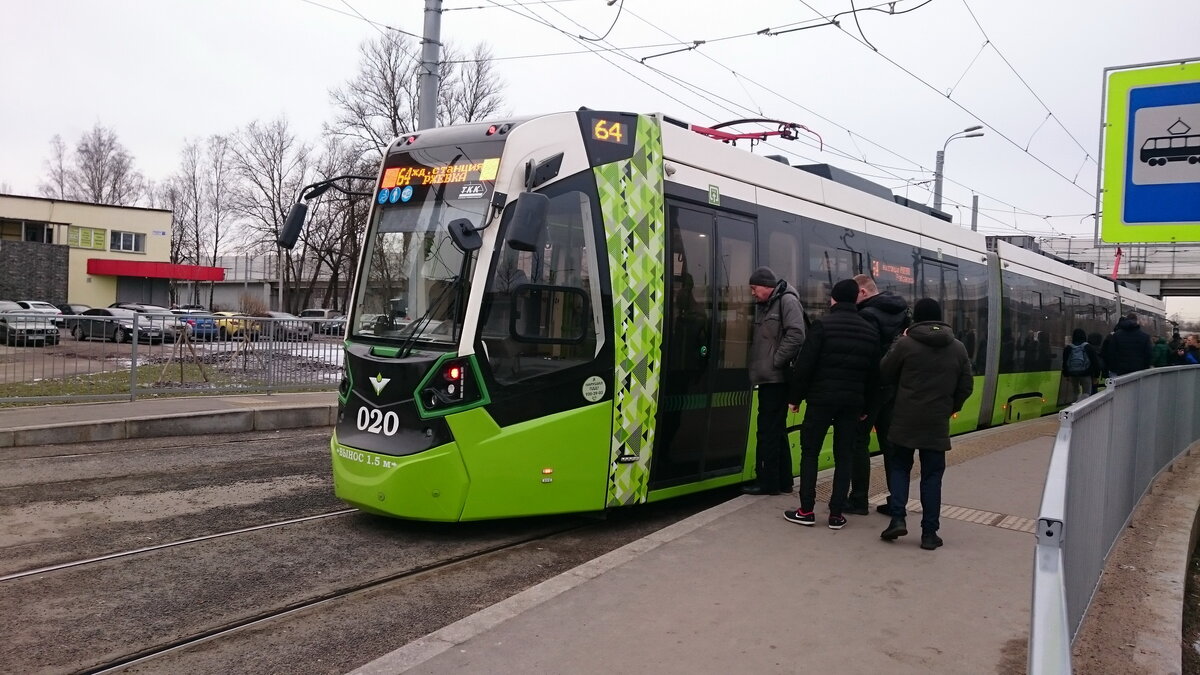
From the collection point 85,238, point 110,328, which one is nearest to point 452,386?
point 110,328

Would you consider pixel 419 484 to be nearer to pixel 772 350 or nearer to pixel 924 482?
pixel 772 350

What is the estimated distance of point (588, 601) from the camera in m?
4.71

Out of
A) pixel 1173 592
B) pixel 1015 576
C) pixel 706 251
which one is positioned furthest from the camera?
pixel 706 251

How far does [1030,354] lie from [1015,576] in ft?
39.1

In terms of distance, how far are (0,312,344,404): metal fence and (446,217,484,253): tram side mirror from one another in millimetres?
5446

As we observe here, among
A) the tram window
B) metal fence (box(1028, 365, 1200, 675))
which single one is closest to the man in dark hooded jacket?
metal fence (box(1028, 365, 1200, 675))

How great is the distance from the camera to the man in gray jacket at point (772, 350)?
6938 millimetres

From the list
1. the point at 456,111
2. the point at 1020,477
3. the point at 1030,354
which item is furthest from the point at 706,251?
the point at 456,111

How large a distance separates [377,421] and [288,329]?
29.8ft

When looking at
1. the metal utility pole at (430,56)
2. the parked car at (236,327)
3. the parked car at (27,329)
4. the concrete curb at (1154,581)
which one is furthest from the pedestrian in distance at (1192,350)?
the parked car at (27,329)

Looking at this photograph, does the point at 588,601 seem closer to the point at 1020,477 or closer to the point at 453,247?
the point at 453,247

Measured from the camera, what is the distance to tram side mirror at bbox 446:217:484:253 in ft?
18.8

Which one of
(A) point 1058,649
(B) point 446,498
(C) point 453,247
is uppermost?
(C) point 453,247

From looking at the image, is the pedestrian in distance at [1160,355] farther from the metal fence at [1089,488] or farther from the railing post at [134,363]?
the railing post at [134,363]
